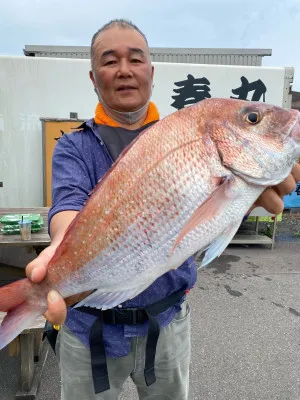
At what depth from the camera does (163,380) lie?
81.4 inches

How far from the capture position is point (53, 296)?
142 cm

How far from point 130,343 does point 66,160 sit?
1051mm

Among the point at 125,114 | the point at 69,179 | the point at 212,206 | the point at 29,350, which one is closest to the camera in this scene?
the point at 212,206

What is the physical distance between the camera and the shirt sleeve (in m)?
1.67

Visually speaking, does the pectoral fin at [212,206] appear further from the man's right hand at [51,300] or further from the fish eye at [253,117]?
the man's right hand at [51,300]

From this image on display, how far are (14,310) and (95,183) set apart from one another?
763mm

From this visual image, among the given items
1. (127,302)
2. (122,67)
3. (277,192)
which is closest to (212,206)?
(277,192)

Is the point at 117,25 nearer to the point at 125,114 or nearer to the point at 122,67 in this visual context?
the point at 122,67

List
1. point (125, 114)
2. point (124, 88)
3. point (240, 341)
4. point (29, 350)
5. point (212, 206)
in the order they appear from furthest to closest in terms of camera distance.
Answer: point (240, 341) < point (29, 350) < point (125, 114) < point (124, 88) < point (212, 206)

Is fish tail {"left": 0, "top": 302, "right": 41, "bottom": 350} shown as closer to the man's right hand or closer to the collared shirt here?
the man's right hand

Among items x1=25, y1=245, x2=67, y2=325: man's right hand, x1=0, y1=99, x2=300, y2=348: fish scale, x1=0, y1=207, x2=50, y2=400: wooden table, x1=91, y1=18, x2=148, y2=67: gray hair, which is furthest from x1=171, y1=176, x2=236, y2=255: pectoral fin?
x1=0, y1=207, x2=50, y2=400: wooden table

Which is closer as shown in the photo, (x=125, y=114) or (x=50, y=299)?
(x=50, y=299)

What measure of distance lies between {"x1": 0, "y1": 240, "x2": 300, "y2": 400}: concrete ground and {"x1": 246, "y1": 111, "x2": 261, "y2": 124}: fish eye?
8.80ft

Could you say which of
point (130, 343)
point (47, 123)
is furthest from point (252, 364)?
point (47, 123)
